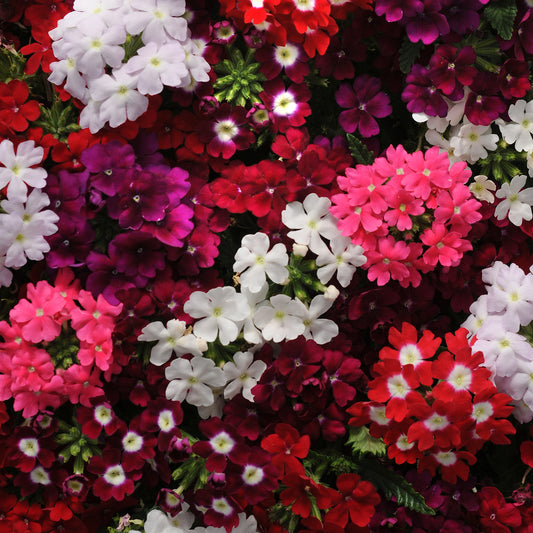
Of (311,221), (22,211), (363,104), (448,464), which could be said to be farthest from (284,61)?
(448,464)

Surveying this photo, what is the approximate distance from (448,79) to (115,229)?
982mm

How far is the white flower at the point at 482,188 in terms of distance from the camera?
197 cm

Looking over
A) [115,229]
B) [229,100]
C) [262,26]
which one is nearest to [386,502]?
[115,229]

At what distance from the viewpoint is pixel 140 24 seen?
6.06ft

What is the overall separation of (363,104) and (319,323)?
2.08 ft

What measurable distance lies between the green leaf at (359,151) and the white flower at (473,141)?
0.23m

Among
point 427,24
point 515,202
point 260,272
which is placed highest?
point 427,24

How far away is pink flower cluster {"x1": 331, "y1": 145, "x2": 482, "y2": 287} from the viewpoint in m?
1.83

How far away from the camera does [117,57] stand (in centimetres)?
184

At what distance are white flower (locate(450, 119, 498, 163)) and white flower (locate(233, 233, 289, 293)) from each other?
58 cm

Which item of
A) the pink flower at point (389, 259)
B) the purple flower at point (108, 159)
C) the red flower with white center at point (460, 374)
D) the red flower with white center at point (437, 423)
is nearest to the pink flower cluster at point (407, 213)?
the pink flower at point (389, 259)

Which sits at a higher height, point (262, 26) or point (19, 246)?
point (262, 26)

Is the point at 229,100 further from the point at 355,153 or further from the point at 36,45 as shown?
the point at 36,45

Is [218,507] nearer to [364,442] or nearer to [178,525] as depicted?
[178,525]
